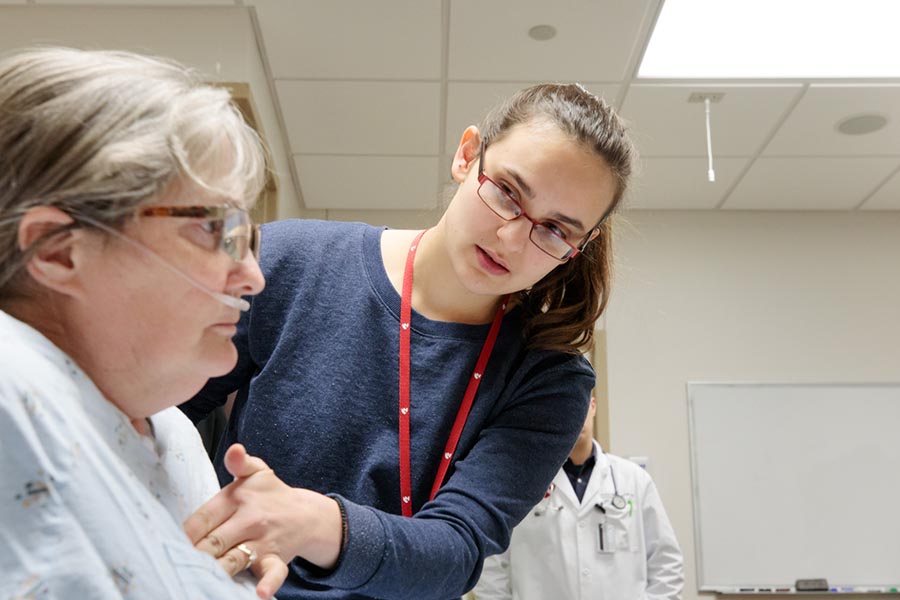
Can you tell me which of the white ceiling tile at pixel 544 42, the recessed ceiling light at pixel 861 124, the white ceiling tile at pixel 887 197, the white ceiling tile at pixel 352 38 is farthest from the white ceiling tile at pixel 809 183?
the white ceiling tile at pixel 352 38

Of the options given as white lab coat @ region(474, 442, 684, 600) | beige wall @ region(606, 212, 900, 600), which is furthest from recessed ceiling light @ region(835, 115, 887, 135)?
white lab coat @ region(474, 442, 684, 600)

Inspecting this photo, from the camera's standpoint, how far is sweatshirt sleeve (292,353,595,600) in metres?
0.99

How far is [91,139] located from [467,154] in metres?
0.78

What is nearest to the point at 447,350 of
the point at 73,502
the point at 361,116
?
the point at 73,502

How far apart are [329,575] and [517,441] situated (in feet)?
1.10

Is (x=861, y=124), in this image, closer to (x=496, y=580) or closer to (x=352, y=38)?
(x=352, y=38)

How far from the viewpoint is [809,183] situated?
4730 millimetres

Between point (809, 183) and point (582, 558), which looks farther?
point (809, 183)

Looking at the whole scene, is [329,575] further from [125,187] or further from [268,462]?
[125,187]

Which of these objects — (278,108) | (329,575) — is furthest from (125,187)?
(278,108)

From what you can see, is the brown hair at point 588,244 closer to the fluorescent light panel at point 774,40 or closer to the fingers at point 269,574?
the fingers at point 269,574

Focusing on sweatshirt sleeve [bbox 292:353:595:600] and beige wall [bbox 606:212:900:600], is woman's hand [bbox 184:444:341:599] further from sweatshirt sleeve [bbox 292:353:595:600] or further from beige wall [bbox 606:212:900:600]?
beige wall [bbox 606:212:900:600]

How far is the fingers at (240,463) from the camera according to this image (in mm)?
845

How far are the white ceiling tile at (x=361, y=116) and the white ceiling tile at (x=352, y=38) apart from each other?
0.10 metres
